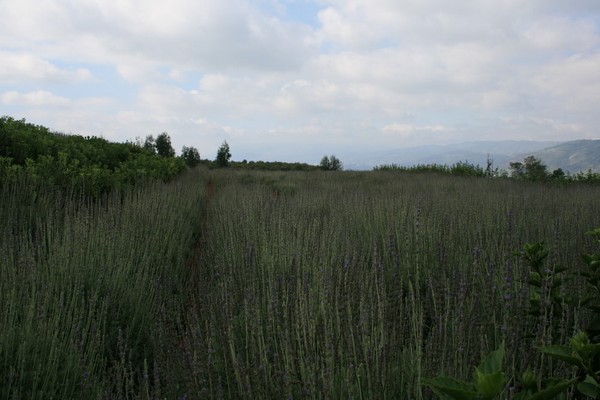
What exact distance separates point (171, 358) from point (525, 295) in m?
2.06

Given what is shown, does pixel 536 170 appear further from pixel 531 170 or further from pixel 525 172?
pixel 525 172

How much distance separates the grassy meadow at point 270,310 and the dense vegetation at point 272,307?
0.07 feet

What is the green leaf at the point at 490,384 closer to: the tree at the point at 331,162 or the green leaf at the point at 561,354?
the green leaf at the point at 561,354

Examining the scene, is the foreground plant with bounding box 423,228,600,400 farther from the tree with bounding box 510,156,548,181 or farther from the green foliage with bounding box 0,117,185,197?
the tree with bounding box 510,156,548,181

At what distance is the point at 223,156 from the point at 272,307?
35.1 metres

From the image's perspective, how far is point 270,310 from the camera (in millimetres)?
2771

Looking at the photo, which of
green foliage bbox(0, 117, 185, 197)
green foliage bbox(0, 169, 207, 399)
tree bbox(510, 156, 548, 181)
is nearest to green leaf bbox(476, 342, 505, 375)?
green foliage bbox(0, 169, 207, 399)

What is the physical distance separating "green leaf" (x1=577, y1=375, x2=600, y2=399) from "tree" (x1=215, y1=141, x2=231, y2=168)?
36.4m

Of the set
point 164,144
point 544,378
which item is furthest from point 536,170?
point 164,144

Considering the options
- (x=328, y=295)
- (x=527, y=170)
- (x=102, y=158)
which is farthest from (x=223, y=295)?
(x=527, y=170)

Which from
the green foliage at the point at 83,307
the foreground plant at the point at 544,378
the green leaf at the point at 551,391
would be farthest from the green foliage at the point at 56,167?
the green leaf at the point at 551,391

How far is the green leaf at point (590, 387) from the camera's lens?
1239mm

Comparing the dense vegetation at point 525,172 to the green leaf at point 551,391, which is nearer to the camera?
the green leaf at point 551,391

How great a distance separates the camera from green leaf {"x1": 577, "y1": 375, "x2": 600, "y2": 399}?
4.06ft
